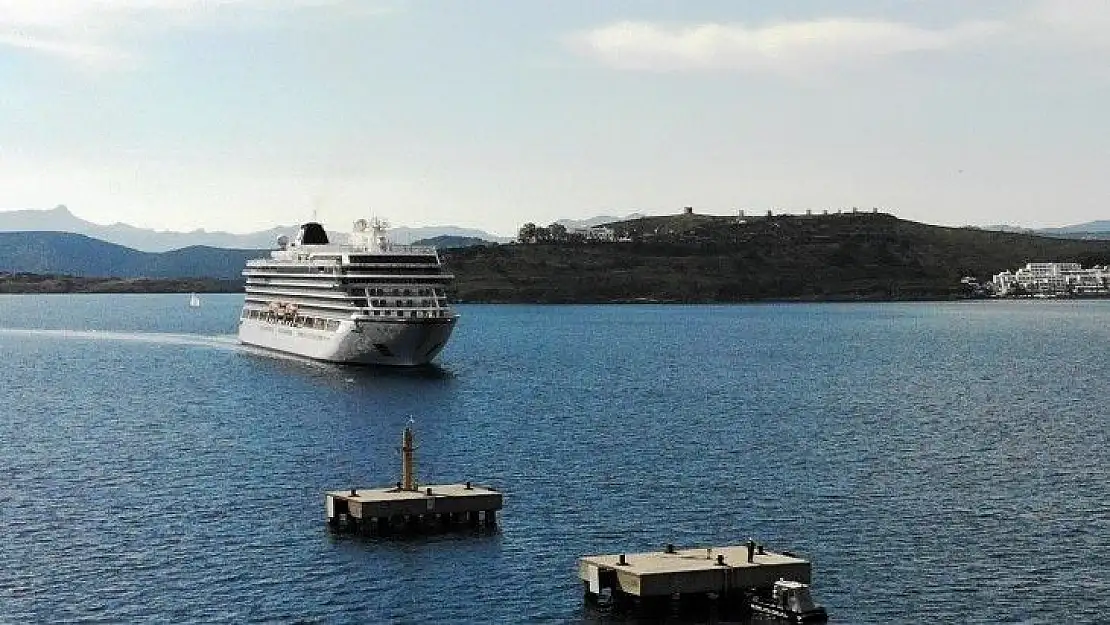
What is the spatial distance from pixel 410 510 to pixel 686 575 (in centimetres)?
1641

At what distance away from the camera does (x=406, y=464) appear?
65875 millimetres

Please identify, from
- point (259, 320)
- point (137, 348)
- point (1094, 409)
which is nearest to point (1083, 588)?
point (1094, 409)

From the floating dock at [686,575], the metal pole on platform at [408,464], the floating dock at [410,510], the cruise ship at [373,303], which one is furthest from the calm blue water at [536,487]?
the metal pole on platform at [408,464]

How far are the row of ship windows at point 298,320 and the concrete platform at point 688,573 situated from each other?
291 ft

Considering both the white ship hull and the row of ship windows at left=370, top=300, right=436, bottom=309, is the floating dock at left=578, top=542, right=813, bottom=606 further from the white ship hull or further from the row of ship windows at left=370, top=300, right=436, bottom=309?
the row of ship windows at left=370, top=300, right=436, bottom=309

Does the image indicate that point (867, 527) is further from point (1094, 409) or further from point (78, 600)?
point (1094, 409)

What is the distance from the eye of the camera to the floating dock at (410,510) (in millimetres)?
62719

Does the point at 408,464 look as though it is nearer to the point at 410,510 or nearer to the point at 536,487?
the point at 410,510

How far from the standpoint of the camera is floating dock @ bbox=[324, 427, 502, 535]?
6272 centimetres

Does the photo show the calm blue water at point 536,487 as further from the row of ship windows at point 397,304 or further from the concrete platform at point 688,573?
the row of ship windows at point 397,304

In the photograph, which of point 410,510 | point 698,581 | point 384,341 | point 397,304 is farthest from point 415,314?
point 698,581

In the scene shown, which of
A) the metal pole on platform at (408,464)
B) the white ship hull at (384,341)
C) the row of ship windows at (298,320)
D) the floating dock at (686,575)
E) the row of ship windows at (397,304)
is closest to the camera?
the floating dock at (686,575)

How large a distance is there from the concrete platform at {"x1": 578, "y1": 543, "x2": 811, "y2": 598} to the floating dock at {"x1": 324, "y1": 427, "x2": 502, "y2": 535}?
11705mm

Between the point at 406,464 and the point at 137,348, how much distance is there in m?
129
